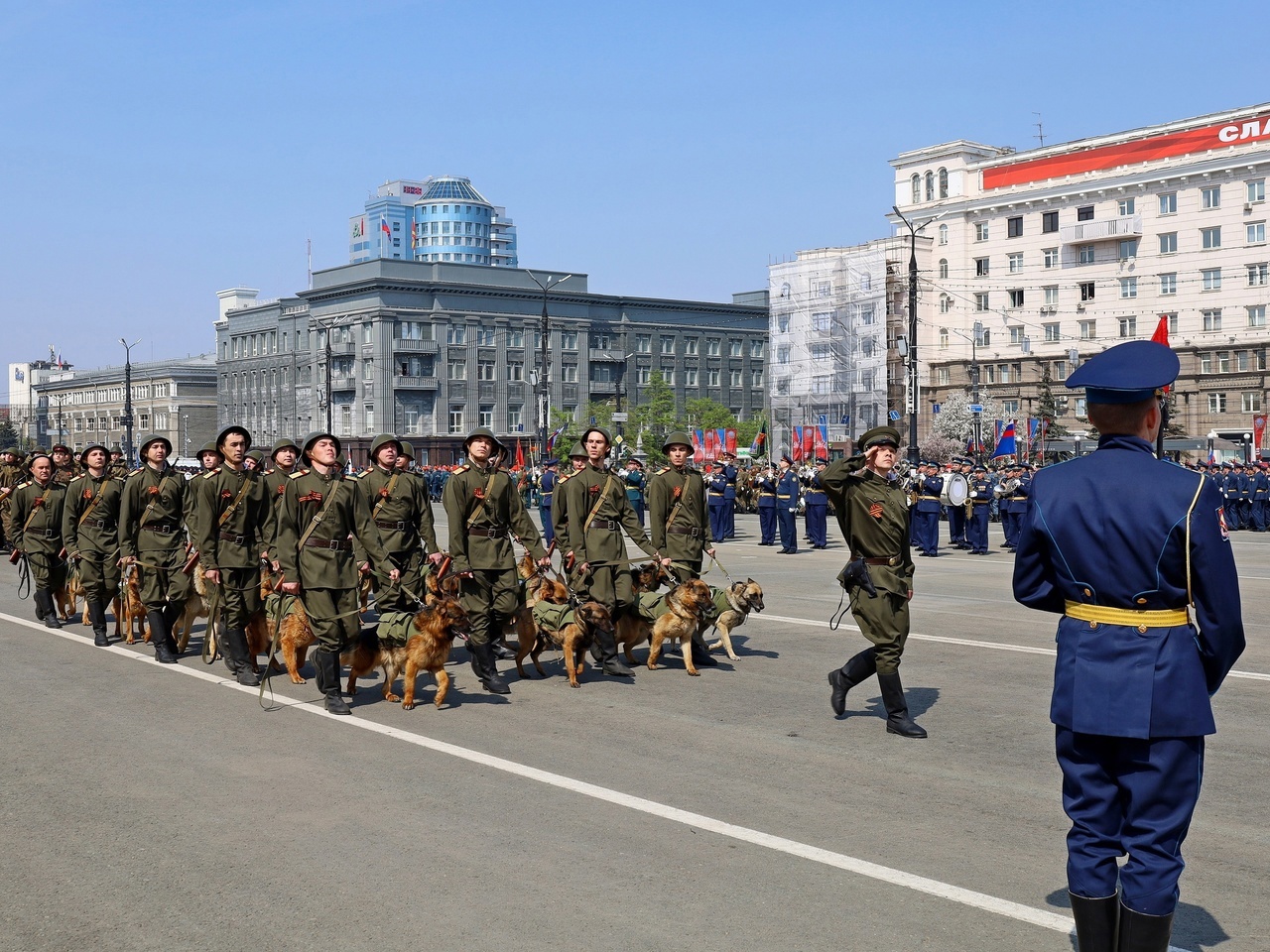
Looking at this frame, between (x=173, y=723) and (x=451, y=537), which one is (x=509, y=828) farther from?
(x=451, y=537)

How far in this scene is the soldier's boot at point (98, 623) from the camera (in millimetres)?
13156

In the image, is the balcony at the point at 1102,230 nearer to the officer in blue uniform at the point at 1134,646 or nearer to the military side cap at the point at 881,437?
the military side cap at the point at 881,437

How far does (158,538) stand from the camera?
12461mm

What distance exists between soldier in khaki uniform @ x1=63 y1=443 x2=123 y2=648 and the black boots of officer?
1203 mm

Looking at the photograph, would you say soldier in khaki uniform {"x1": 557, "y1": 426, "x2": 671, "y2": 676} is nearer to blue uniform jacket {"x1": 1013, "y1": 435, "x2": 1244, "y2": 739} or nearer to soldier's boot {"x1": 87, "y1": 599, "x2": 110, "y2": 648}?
soldier's boot {"x1": 87, "y1": 599, "x2": 110, "y2": 648}

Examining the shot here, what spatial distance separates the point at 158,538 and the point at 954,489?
14.8 metres

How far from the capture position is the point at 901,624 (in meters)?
8.62

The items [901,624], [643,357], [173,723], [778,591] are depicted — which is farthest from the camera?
[643,357]

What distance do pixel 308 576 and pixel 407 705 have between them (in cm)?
119

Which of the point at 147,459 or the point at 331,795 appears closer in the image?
the point at 331,795

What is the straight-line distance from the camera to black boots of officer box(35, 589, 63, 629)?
14680 millimetres

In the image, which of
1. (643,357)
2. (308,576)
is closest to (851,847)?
(308,576)

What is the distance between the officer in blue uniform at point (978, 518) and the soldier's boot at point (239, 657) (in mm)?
16686

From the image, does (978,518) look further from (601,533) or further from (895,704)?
(895,704)
